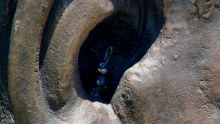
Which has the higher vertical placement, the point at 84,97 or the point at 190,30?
the point at 190,30

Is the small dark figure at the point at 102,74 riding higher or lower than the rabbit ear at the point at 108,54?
lower

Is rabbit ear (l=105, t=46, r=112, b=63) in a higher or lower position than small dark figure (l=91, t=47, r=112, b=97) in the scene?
higher

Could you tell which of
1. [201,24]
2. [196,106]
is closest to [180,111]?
[196,106]

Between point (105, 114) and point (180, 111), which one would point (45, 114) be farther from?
point (180, 111)
